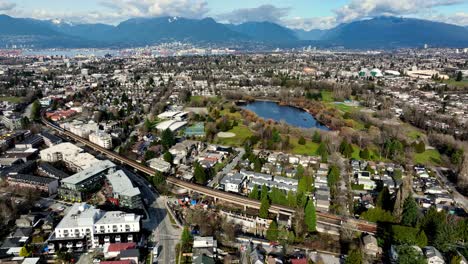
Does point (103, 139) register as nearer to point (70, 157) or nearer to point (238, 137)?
point (70, 157)

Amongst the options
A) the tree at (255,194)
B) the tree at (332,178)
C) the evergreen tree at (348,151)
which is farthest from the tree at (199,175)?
the evergreen tree at (348,151)

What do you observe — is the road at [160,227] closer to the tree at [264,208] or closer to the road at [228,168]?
the road at [228,168]

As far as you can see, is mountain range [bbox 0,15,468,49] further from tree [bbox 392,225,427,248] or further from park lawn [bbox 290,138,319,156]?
tree [bbox 392,225,427,248]

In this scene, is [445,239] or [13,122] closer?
[445,239]

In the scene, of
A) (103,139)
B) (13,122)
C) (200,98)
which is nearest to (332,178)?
(103,139)

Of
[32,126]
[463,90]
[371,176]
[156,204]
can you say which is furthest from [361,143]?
[463,90]

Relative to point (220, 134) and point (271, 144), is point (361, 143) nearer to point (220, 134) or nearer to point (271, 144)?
point (271, 144)

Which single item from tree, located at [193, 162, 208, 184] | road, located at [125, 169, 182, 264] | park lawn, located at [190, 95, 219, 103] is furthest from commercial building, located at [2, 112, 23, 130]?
tree, located at [193, 162, 208, 184]
